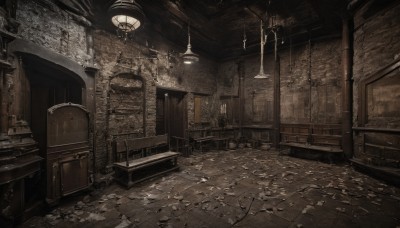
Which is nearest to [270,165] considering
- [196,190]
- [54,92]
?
[196,190]

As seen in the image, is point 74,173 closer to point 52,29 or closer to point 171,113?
point 52,29

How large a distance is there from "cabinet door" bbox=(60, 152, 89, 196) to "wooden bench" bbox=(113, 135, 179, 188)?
84 centimetres

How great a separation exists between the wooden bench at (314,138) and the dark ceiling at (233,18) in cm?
394

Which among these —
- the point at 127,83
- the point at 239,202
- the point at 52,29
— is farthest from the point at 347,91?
the point at 52,29

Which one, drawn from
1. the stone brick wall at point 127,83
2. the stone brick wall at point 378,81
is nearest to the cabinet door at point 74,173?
the stone brick wall at point 127,83

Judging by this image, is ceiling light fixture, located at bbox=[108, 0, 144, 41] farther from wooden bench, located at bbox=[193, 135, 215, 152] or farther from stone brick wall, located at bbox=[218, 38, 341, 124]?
stone brick wall, located at bbox=[218, 38, 341, 124]

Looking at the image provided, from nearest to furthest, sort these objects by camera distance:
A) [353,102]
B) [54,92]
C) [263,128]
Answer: [54,92], [353,102], [263,128]

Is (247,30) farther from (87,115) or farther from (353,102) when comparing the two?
(87,115)

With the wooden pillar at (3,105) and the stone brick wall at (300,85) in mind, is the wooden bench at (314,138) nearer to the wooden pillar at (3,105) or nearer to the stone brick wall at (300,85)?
the stone brick wall at (300,85)

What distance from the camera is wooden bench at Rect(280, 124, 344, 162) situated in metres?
6.98

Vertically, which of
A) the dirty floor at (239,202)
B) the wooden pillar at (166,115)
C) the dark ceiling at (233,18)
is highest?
the dark ceiling at (233,18)

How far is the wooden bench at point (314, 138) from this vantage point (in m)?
6.98

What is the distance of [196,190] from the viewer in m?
4.43

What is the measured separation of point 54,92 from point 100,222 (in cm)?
368
